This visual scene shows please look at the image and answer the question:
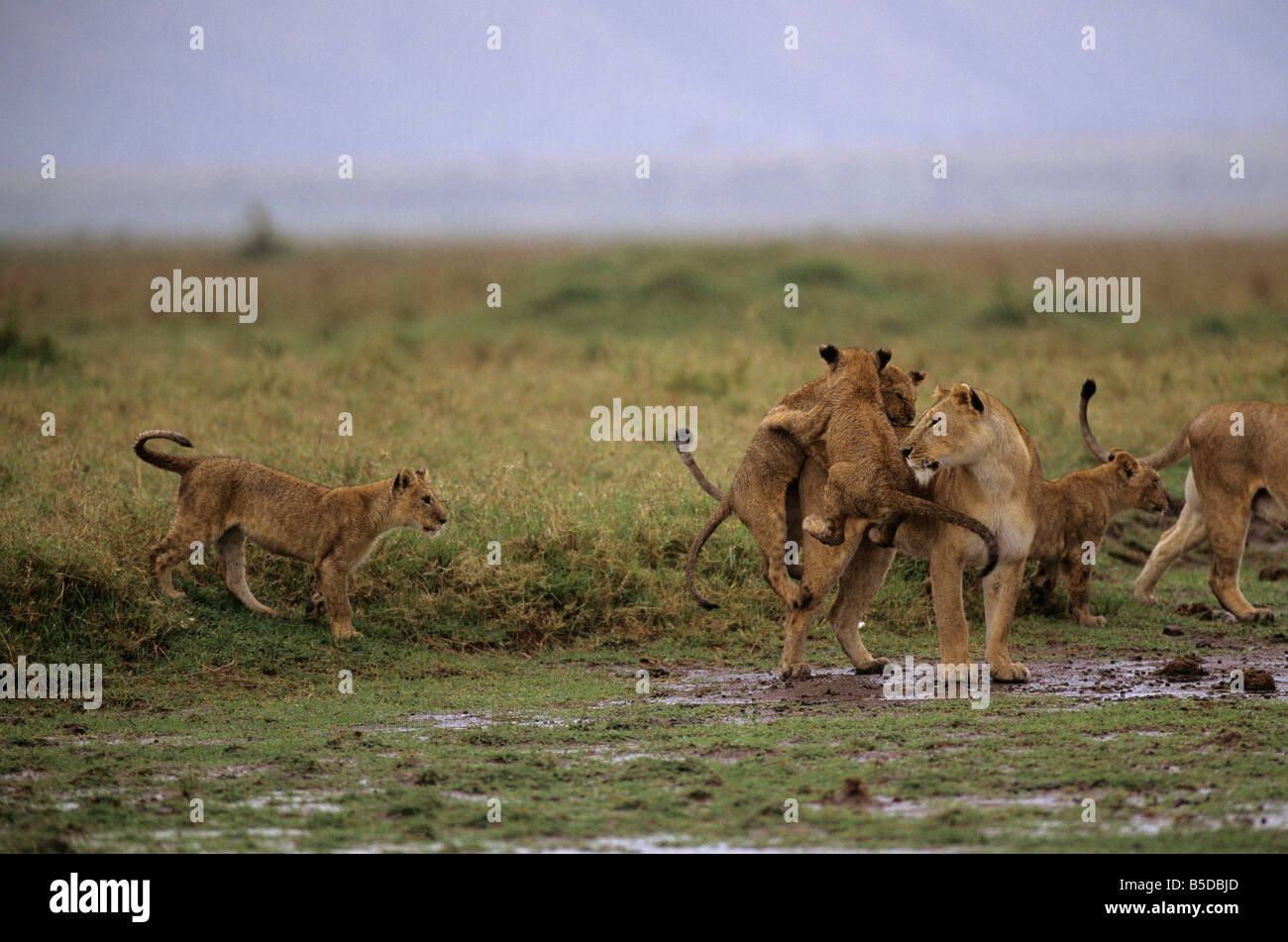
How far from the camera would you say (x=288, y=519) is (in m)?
9.13

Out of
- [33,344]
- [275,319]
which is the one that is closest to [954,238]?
[275,319]

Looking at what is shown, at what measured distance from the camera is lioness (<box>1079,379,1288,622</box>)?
981 cm

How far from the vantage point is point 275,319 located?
25.0 metres

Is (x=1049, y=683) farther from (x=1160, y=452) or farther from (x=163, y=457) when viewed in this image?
(x=163, y=457)

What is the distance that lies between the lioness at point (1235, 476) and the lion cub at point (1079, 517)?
0.40m

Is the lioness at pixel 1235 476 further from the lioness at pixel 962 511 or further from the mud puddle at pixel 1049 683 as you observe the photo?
the lioness at pixel 962 511

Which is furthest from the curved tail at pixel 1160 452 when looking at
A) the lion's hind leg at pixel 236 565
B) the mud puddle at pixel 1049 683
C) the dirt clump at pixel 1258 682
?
the lion's hind leg at pixel 236 565

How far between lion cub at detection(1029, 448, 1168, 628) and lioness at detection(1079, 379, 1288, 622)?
1.31 feet

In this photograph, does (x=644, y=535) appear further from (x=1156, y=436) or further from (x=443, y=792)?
(x=1156, y=436)

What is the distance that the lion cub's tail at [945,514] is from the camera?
7.74 metres

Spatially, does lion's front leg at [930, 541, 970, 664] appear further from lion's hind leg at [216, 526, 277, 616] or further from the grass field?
lion's hind leg at [216, 526, 277, 616]

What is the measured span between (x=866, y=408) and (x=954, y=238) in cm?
6366

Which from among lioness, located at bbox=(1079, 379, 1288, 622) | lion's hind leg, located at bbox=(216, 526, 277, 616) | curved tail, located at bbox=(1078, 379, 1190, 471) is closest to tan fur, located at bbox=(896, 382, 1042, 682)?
lioness, located at bbox=(1079, 379, 1288, 622)

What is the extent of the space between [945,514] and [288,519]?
3663 mm
